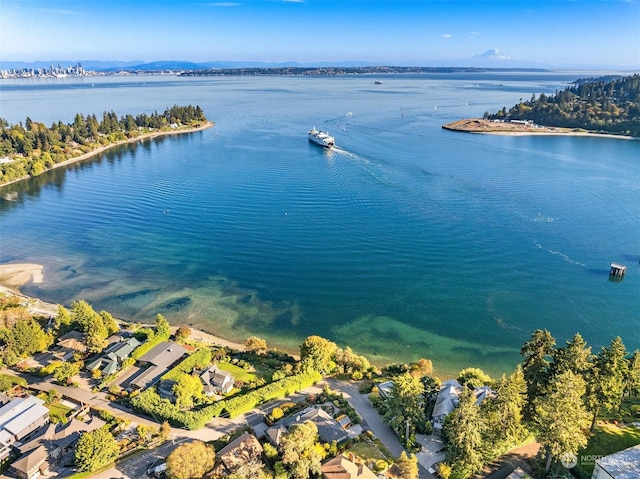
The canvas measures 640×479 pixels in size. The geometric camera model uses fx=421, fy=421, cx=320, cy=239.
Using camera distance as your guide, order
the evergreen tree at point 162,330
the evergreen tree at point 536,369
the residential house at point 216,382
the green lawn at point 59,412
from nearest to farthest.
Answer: the evergreen tree at point 536,369 → the green lawn at point 59,412 → the residential house at point 216,382 → the evergreen tree at point 162,330

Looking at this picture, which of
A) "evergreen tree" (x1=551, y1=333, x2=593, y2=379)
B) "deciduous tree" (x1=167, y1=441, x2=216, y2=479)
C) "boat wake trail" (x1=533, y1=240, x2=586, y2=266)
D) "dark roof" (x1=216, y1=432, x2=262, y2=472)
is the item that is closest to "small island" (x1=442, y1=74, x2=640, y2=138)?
"boat wake trail" (x1=533, y1=240, x2=586, y2=266)

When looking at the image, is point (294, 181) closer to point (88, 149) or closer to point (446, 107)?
point (88, 149)

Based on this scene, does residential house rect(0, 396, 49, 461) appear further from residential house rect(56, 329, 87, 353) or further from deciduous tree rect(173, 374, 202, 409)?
deciduous tree rect(173, 374, 202, 409)

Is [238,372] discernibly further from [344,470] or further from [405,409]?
[405,409]

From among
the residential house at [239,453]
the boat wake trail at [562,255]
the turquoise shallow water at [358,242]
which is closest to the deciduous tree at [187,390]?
the residential house at [239,453]

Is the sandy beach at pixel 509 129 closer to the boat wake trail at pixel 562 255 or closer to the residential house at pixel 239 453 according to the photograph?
the boat wake trail at pixel 562 255

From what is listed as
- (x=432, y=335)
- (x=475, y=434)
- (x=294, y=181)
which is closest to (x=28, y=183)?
(x=294, y=181)
